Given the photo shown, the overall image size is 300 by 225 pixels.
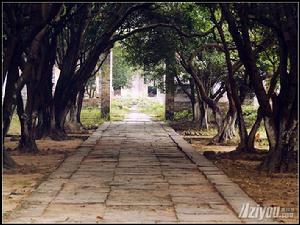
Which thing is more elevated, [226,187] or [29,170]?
[226,187]

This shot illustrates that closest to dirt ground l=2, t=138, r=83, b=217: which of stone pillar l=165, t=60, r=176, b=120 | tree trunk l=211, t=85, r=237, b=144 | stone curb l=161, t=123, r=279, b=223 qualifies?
stone curb l=161, t=123, r=279, b=223

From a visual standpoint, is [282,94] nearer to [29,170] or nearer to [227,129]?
[29,170]

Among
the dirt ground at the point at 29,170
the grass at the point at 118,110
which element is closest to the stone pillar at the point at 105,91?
the grass at the point at 118,110

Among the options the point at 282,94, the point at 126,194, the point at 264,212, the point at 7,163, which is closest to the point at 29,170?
the point at 7,163

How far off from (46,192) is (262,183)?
11.9 feet

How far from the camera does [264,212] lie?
670cm

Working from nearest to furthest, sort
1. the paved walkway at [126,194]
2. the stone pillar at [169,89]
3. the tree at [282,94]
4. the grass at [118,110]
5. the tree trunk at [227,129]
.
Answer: the paved walkway at [126,194] → the tree at [282,94] → the tree trunk at [227,129] → the stone pillar at [169,89] → the grass at [118,110]

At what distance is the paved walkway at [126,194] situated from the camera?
20.8ft

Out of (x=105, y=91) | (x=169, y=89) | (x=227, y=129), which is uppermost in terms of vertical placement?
(x=169, y=89)

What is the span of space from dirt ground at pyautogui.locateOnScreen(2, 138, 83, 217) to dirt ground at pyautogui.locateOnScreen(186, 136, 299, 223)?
331 cm

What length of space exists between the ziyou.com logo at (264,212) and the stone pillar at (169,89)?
15881 mm

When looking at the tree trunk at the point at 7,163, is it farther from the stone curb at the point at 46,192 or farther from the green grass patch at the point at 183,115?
the green grass patch at the point at 183,115

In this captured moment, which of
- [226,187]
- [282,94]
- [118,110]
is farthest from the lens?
[118,110]

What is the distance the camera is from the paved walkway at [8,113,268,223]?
250 inches
